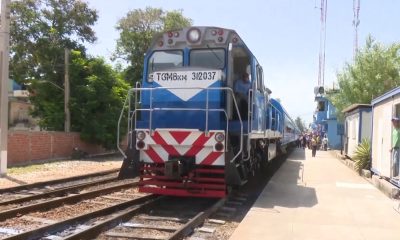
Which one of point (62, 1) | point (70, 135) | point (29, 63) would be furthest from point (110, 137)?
point (62, 1)

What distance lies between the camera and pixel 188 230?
7.29m

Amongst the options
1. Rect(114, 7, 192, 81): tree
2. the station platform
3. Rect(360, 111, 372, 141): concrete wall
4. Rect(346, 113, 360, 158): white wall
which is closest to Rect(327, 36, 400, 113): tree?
Rect(346, 113, 360, 158): white wall

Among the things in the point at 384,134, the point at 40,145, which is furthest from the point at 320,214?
the point at 40,145

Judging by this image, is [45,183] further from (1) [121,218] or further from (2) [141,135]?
(1) [121,218]

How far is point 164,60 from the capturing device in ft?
33.8

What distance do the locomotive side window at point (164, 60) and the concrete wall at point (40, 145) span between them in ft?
34.7

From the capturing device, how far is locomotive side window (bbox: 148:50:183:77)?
33.4 feet

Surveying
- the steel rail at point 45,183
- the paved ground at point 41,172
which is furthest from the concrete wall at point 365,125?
the paved ground at point 41,172

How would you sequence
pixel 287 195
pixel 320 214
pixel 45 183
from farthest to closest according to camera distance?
pixel 45 183 → pixel 287 195 → pixel 320 214

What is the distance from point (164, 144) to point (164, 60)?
202 centimetres

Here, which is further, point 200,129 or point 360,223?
point 200,129

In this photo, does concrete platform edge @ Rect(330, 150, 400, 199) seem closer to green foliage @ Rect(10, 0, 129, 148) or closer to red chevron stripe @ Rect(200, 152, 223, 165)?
red chevron stripe @ Rect(200, 152, 223, 165)

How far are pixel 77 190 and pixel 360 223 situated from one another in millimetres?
6876

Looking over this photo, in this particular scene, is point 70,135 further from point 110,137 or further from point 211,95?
point 211,95
